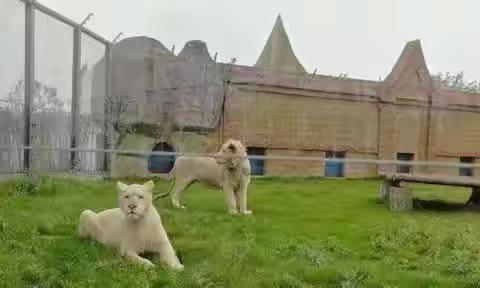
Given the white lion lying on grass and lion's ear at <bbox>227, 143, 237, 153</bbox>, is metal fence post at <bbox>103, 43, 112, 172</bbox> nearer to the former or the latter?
lion's ear at <bbox>227, 143, 237, 153</bbox>

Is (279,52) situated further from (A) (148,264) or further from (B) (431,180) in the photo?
(A) (148,264)

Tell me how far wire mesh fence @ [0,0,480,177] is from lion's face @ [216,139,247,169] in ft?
4.51

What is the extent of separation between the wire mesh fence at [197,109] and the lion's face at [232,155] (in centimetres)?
138

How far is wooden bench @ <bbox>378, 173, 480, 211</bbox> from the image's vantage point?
5.17 metres

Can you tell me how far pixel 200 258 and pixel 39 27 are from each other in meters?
4.28

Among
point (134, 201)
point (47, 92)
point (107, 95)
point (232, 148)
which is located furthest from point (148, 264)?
point (107, 95)

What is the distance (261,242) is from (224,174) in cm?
127

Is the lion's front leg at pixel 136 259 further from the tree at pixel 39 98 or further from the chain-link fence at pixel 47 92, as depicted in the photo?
the tree at pixel 39 98

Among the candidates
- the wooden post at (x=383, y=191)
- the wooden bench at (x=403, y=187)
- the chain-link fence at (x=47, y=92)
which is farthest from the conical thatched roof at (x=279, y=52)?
the wooden post at (x=383, y=191)

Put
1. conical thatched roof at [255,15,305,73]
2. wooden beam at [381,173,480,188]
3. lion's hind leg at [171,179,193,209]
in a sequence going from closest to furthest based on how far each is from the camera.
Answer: lion's hind leg at [171,179,193,209], wooden beam at [381,173,480,188], conical thatched roof at [255,15,305,73]

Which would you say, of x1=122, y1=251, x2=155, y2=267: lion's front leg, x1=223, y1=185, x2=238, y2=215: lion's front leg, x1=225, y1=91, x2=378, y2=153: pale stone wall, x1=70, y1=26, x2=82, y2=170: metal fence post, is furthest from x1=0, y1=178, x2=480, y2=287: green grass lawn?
x1=225, y1=91, x2=378, y2=153: pale stone wall

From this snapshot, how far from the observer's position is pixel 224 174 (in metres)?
4.97

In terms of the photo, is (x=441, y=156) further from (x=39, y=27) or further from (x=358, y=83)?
(x=39, y=27)

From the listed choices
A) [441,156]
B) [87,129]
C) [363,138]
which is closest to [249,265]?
[87,129]
